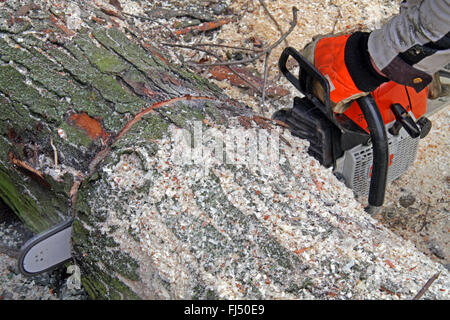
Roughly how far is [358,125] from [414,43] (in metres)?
0.50

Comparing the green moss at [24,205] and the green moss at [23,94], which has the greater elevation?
the green moss at [23,94]

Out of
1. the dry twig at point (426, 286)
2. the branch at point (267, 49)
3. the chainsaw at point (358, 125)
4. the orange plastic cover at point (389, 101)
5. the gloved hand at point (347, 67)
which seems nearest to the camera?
the dry twig at point (426, 286)

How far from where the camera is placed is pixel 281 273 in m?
1.24

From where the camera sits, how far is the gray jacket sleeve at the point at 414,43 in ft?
4.58

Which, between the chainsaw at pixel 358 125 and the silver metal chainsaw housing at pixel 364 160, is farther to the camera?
the silver metal chainsaw housing at pixel 364 160

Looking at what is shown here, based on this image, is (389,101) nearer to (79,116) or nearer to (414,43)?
(414,43)

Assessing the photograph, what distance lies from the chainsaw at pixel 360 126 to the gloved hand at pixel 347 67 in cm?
4

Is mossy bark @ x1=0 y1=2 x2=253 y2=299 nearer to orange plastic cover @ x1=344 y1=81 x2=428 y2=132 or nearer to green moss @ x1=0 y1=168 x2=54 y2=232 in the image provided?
green moss @ x1=0 y1=168 x2=54 y2=232

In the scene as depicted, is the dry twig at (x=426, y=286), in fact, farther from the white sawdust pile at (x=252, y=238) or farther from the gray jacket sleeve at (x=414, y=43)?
the gray jacket sleeve at (x=414, y=43)

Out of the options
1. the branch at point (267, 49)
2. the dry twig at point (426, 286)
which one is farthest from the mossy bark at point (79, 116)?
the branch at point (267, 49)

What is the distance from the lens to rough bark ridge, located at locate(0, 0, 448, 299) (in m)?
1.25

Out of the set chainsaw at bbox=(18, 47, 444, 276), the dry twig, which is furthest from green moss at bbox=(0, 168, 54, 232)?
the dry twig
